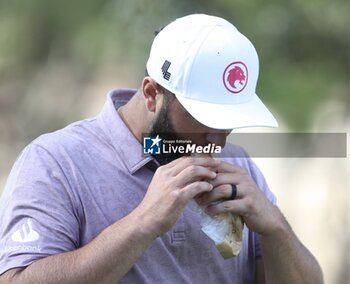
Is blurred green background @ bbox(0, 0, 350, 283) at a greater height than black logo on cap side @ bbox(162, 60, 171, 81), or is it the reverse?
blurred green background @ bbox(0, 0, 350, 283)

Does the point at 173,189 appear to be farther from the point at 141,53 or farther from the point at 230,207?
the point at 141,53

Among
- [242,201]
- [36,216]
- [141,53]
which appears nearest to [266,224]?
[242,201]

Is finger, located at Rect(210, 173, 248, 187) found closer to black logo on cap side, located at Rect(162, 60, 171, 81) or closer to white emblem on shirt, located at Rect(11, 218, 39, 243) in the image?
black logo on cap side, located at Rect(162, 60, 171, 81)

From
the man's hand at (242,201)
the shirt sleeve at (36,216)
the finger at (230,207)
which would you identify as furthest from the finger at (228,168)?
the shirt sleeve at (36,216)

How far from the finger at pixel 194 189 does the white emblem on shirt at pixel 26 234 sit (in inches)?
19.5

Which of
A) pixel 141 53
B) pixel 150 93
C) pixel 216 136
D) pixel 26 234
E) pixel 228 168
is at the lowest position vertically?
pixel 26 234

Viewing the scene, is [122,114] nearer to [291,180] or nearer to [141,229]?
[141,229]

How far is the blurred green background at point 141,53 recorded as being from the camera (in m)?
5.85

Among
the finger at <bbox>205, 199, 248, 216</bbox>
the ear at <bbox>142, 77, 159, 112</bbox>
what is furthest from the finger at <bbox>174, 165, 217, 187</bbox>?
the ear at <bbox>142, 77, 159, 112</bbox>

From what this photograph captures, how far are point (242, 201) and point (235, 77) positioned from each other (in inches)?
17.5

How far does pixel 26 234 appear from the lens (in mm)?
2520

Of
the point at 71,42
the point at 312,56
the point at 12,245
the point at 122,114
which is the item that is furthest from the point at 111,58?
the point at 12,245

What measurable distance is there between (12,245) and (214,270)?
2.46 ft

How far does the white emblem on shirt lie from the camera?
8.24ft
